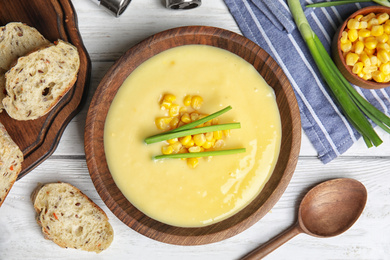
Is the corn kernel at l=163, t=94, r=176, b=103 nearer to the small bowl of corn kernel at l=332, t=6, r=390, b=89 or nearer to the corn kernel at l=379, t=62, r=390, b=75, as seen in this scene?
the small bowl of corn kernel at l=332, t=6, r=390, b=89

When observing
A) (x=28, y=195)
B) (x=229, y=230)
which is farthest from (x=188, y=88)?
(x=28, y=195)

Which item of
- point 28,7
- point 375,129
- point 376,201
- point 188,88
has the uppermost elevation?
point 28,7

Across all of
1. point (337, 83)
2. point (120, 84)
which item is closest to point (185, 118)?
point (120, 84)

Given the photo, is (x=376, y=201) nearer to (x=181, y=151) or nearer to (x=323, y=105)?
(x=323, y=105)

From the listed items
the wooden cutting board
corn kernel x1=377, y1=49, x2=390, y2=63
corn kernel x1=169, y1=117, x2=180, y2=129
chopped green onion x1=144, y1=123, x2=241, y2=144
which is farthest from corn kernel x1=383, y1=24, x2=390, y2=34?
the wooden cutting board

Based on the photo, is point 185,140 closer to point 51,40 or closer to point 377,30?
point 51,40

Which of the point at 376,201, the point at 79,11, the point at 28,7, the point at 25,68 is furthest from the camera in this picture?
the point at 376,201
